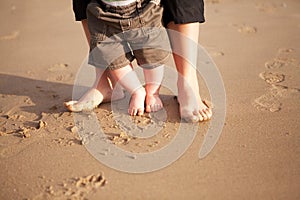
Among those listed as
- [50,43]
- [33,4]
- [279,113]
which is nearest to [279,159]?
[279,113]

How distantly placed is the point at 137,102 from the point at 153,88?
9 centimetres

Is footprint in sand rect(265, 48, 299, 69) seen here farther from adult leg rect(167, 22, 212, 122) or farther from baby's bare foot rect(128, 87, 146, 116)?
baby's bare foot rect(128, 87, 146, 116)

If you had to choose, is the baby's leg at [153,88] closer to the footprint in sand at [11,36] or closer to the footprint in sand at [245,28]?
the footprint in sand at [245,28]

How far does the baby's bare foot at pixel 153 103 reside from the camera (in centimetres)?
136

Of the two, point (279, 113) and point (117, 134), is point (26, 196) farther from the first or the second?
point (279, 113)

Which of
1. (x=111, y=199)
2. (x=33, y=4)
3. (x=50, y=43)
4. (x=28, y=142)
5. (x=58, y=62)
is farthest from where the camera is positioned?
(x=33, y=4)

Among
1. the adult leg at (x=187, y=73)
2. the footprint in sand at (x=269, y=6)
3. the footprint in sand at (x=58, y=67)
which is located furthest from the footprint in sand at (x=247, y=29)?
the footprint in sand at (x=58, y=67)

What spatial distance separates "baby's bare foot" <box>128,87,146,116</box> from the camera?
1341mm

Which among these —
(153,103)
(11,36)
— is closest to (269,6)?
(153,103)

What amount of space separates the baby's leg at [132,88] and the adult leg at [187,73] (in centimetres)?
16

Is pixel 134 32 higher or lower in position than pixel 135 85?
higher

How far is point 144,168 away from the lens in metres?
1.06

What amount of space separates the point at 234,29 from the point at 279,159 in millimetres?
1242

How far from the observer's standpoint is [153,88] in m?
1.40
